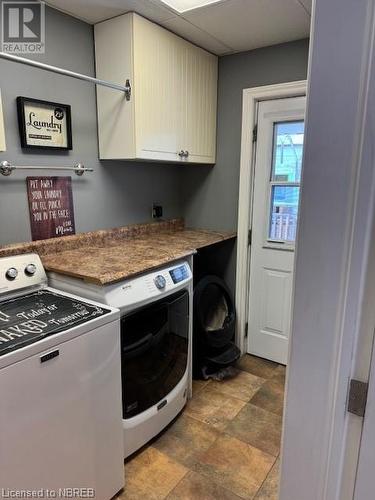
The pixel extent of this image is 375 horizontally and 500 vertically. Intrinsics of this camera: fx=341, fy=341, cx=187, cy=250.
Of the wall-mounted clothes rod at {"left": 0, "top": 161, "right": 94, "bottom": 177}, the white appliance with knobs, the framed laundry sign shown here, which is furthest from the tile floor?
the framed laundry sign

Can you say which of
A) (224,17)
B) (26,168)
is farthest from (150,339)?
(224,17)

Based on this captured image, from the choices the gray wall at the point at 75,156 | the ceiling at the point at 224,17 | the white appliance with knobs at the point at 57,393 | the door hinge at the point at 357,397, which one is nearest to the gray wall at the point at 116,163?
the gray wall at the point at 75,156

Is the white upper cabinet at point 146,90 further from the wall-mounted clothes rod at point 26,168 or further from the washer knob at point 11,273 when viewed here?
the washer knob at point 11,273

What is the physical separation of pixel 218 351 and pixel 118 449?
1.18 m

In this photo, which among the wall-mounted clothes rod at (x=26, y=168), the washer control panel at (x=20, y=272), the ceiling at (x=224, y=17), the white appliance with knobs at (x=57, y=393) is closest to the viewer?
the white appliance with knobs at (x=57, y=393)

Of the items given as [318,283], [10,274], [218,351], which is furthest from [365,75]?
[218,351]

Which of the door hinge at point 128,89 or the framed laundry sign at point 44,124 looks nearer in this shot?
the framed laundry sign at point 44,124

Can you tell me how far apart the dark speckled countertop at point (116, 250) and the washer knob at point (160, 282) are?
2.4 inches

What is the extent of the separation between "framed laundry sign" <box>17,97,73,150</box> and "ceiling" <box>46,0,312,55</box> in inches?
20.6

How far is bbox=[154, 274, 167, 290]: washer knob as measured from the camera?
1758 mm

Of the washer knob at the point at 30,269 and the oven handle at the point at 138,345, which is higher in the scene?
the washer knob at the point at 30,269

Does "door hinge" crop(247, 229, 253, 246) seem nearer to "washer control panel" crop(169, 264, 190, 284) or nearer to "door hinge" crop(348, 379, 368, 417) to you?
"washer control panel" crop(169, 264, 190, 284)

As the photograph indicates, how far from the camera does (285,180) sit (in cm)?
249

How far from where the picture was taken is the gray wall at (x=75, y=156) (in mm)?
1766
